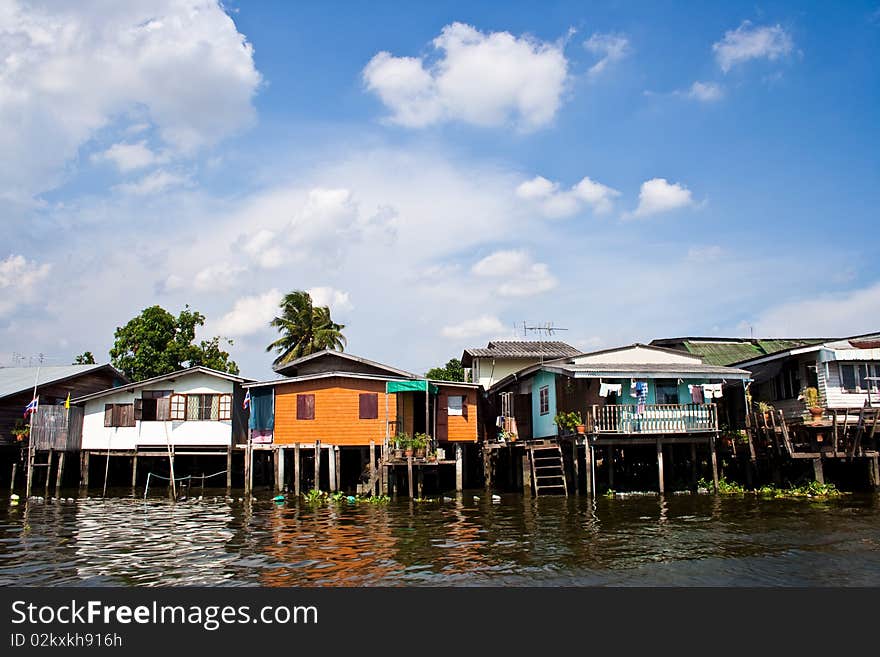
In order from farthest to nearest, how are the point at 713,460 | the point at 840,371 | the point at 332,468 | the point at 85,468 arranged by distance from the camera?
the point at 85,468
the point at 332,468
the point at 840,371
the point at 713,460

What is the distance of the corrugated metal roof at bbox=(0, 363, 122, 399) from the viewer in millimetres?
37250

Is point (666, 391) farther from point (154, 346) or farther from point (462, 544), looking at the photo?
point (154, 346)

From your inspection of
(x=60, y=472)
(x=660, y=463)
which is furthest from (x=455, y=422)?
(x=60, y=472)

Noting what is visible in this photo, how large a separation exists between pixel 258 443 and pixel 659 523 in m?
18.8

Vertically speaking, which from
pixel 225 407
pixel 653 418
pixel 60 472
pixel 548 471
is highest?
pixel 225 407

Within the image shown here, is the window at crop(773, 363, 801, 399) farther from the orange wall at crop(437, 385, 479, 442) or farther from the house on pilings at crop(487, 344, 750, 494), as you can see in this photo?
the orange wall at crop(437, 385, 479, 442)

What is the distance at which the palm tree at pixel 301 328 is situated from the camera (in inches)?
1964

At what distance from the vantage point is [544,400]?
95.6 feet

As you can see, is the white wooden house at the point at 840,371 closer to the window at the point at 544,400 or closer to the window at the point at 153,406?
the window at the point at 544,400

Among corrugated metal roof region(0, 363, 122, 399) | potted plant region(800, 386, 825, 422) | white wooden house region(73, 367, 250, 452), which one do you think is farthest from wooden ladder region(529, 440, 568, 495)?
corrugated metal roof region(0, 363, 122, 399)

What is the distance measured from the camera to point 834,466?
27.9 m

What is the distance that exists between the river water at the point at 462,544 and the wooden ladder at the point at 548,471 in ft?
5.74

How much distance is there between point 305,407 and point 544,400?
33.3 ft
